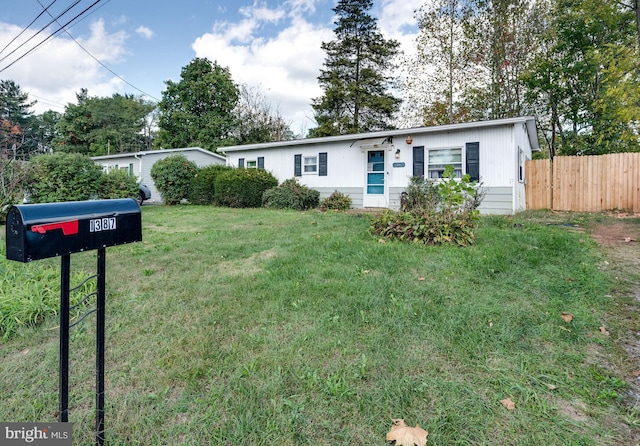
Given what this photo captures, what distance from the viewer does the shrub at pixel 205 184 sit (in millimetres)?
13742

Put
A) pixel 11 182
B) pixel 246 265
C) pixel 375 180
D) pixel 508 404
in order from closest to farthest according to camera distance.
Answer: pixel 508 404 → pixel 246 265 → pixel 11 182 → pixel 375 180

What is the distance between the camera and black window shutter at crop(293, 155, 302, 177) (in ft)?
43.1

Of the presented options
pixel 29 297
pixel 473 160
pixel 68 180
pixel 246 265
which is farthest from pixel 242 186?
pixel 29 297

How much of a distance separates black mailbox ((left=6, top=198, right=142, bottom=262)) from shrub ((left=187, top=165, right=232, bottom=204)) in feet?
41.5

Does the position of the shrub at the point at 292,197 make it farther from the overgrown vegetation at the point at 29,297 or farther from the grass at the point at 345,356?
the overgrown vegetation at the point at 29,297

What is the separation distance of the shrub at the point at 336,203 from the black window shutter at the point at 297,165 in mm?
2075

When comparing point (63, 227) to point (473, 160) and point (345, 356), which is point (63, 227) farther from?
point (473, 160)

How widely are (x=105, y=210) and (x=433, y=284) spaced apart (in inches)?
113

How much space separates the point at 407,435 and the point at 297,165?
40.3ft

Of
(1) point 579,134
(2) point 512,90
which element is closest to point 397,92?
(2) point 512,90

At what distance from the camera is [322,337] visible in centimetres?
232

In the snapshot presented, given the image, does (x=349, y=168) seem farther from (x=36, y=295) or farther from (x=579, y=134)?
(x=579, y=134)

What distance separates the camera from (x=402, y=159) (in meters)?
11.0

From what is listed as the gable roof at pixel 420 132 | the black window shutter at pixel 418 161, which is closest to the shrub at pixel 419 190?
the black window shutter at pixel 418 161
